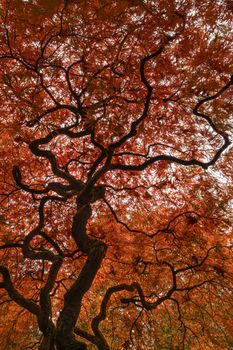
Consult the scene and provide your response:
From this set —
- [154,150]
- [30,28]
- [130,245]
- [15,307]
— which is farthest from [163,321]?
[30,28]

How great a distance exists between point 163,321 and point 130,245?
326 cm

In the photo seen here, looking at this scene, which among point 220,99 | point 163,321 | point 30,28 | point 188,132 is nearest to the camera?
point 30,28

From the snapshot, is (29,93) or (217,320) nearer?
(29,93)

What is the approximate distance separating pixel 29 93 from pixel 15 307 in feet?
19.8

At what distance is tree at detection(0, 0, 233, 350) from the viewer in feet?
15.7

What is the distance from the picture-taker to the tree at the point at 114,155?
4793 mm

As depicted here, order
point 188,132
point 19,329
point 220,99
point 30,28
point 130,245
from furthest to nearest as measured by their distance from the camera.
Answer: point 19,329 → point 130,245 → point 188,132 → point 220,99 → point 30,28

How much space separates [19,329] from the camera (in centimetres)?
897

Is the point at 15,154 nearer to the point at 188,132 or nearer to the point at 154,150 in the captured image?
the point at 154,150

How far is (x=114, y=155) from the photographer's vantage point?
6.77m

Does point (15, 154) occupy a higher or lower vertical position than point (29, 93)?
higher

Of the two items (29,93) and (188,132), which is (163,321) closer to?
(188,132)

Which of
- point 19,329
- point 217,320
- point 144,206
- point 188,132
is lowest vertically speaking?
point 19,329

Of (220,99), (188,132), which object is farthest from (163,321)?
(220,99)
